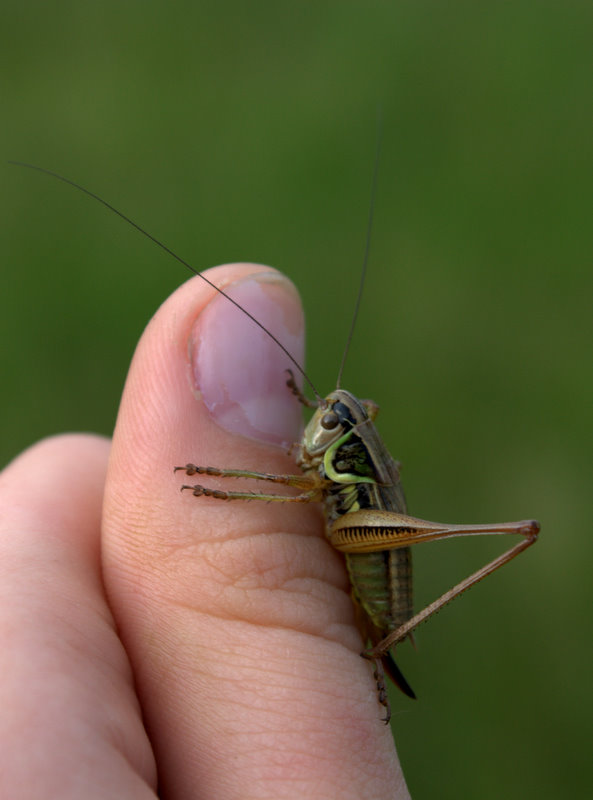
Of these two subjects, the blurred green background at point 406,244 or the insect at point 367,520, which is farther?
the blurred green background at point 406,244

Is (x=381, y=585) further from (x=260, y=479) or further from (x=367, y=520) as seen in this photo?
(x=260, y=479)

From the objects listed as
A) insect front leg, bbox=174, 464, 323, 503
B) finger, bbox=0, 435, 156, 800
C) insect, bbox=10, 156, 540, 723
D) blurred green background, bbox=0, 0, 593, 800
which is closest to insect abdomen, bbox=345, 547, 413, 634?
insect, bbox=10, 156, 540, 723

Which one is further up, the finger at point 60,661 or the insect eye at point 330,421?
the insect eye at point 330,421

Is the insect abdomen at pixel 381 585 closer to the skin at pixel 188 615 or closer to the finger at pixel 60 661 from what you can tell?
the skin at pixel 188 615

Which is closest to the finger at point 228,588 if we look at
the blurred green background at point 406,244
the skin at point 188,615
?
the skin at point 188,615

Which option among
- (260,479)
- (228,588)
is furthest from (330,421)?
(228,588)

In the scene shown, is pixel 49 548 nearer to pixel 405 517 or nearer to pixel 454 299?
pixel 405 517

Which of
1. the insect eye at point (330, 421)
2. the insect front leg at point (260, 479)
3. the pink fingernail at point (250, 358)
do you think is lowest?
the insect front leg at point (260, 479)

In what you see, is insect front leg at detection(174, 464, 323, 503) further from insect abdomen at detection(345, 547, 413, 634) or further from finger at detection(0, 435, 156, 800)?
finger at detection(0, 435, 156, 800)
